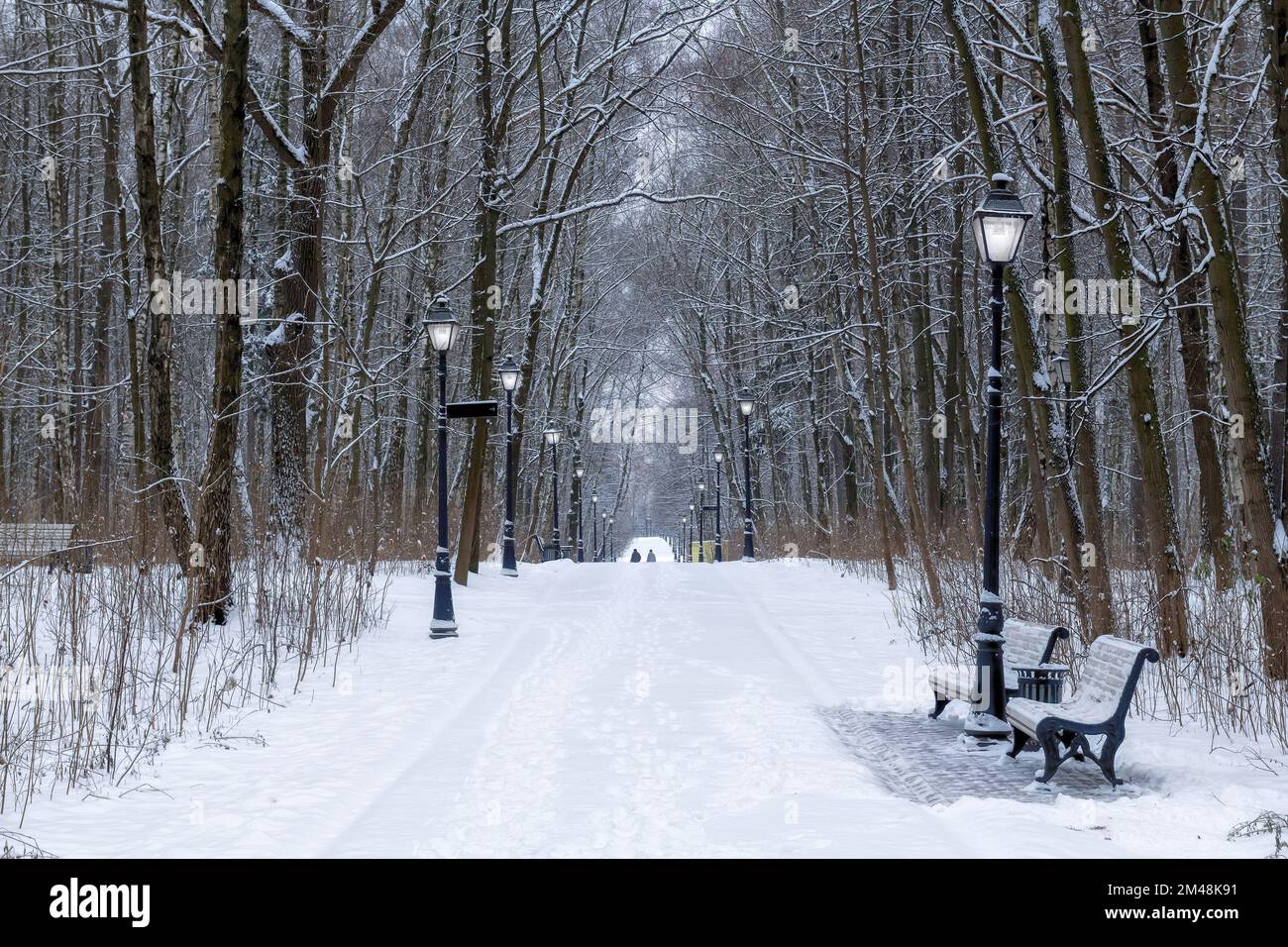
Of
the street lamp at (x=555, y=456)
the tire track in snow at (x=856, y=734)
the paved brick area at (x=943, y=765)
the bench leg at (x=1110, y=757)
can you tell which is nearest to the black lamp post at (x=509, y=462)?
the street lamp at (x=555, y=456)

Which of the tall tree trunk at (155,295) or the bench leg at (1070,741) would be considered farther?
the tall tree trunk at (155,295)

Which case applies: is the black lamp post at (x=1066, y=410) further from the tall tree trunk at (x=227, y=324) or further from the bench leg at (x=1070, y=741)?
the tall tree trunk at (x=227, y=324)

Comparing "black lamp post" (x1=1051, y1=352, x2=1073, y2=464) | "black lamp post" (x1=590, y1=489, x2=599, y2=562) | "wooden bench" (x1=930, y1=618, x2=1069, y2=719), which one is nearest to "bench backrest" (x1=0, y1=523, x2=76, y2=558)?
"wooden bench" (x1=930, y1=618, x2=1069, y2=719)

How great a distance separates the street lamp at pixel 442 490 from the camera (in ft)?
43.9

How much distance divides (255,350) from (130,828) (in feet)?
48.9

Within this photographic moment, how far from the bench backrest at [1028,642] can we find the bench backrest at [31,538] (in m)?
7.66

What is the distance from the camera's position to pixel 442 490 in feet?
44.6

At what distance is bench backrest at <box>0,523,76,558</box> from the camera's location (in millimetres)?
8620

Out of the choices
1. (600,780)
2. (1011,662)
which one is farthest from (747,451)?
(600,780)

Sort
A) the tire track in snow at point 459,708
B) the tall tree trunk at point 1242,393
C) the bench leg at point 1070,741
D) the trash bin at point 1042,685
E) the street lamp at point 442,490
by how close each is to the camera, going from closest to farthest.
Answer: the tire track in snow at point 459,708, the bench leg at point 1070,741, the tall tree trunk at point 1242,393, the trash bin at point 1042,685, the street lamp at point 442,490

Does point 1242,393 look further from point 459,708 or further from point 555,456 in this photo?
point 555,456

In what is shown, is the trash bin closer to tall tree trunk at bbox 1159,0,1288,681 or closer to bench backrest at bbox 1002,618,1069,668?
bench backrest at bbox 1002,618,1069,668

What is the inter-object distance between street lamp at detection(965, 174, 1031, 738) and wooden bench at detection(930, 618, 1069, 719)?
0.17m

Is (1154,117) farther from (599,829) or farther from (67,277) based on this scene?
(67,277)
